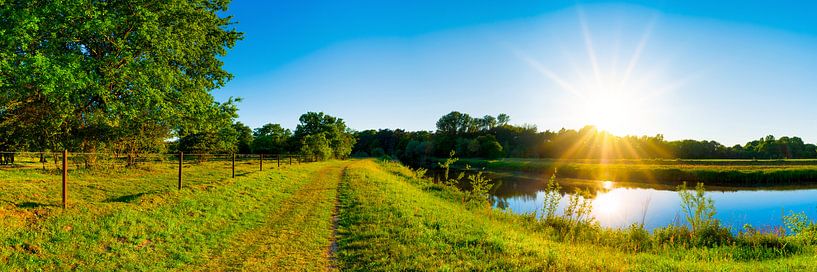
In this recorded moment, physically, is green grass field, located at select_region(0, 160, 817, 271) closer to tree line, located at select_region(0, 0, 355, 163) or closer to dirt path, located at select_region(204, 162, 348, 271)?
Result: dirt path, located at select_region(204, 162, 348, 271)

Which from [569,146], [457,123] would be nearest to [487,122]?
[457,123]

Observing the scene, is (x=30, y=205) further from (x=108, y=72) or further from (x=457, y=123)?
(x=457, y=123)

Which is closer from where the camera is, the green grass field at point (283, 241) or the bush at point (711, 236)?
the green grass field at point (283, 241)

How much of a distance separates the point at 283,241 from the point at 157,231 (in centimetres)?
308

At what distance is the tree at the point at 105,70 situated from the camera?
484 inches

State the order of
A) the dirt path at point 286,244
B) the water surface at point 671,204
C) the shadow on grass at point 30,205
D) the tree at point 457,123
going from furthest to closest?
the tree at point 457,123 < the water surface at point 671,204 < the shadow on grass at point 30,205 < the dirt path at point 286,244

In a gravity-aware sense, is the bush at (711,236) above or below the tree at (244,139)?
below

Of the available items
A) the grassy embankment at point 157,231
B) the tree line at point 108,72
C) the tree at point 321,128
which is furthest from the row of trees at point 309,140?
the grassy embankment at point 157,231

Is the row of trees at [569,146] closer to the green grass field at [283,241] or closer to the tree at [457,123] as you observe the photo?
the tree at [457,123]

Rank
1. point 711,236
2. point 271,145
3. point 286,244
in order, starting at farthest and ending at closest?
point 271,145, point 711,236, point 286,244

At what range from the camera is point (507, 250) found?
279 inches

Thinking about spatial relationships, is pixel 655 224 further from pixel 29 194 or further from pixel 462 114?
pixel 462 114

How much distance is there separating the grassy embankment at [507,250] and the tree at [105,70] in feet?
37.6

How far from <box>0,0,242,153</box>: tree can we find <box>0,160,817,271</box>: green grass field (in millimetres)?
4058
